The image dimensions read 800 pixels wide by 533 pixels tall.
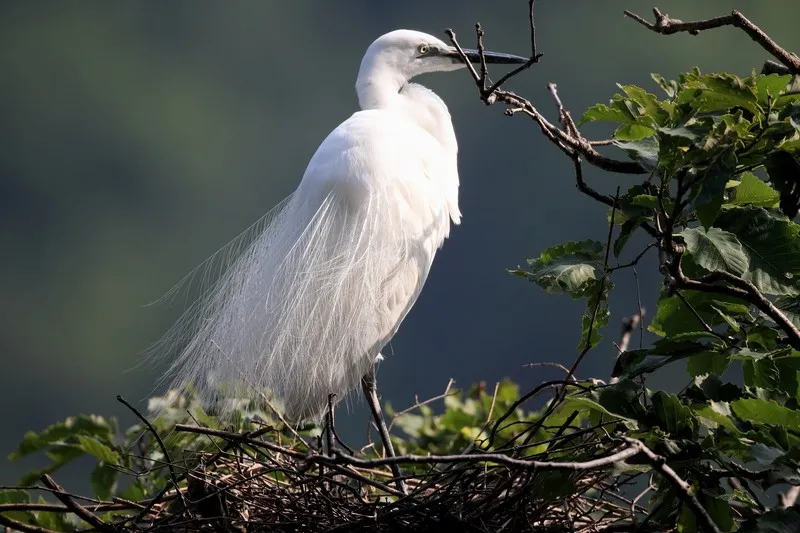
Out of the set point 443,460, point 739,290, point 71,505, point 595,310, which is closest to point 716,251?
point 739,290

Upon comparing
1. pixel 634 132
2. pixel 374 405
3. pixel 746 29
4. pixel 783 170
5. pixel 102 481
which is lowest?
pixel 374 405

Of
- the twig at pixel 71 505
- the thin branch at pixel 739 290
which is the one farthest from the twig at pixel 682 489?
the twig at pixel 71 505

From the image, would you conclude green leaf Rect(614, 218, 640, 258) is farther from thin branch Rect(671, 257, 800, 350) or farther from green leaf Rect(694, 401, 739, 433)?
green leaf Rect(694, 401, 739, 433)

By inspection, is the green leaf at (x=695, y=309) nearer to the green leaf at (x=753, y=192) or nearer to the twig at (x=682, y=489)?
the green leaf at (x=753, y=192)

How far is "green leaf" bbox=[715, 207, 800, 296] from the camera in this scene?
1471mm

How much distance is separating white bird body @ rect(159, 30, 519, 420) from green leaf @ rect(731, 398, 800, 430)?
1.22m

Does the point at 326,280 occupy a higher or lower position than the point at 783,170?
lower

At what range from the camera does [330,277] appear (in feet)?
7.94

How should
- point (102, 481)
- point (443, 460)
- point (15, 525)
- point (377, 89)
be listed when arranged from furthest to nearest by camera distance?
point (377, 89)
point (102, 481)
point (15, 525)
point (443, 460)

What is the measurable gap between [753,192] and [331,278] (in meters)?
1.13

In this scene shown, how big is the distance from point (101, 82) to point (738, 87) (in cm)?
924

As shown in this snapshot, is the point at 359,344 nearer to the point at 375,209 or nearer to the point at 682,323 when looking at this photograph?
the point at 375,209

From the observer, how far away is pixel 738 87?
Answer: 1.44 metres

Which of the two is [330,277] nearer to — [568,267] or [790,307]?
[568,267]
